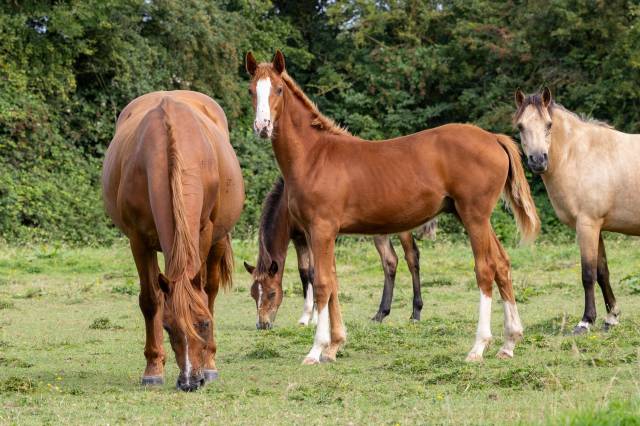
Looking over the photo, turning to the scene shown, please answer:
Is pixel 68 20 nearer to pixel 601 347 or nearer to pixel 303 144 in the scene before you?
pixel 303 144

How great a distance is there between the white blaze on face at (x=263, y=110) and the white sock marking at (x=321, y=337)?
1466mm

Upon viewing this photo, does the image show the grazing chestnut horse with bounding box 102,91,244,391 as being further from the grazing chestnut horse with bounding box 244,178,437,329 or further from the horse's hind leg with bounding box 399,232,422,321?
the horse's hind leg with bounding box 399,232,422,321

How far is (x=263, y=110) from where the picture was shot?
7.62 m

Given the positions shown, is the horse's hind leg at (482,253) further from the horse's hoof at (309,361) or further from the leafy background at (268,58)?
the leafy background at (268,58)

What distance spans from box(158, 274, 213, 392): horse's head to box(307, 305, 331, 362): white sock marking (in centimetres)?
165

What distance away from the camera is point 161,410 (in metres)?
5.70

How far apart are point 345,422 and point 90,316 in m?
6.24

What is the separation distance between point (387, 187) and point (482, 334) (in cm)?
134

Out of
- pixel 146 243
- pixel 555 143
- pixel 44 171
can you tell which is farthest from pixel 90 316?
pixel 44 171

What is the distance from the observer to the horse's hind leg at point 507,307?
7.57 metres

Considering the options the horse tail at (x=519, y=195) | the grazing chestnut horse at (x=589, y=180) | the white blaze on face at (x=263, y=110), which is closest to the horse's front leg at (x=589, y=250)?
the grazing chestnut horse at (x=589, y=180)

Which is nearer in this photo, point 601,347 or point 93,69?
point 601,347

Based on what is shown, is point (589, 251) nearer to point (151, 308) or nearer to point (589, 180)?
point (589, 180)

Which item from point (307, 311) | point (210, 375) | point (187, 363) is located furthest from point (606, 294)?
point (187, 363)
